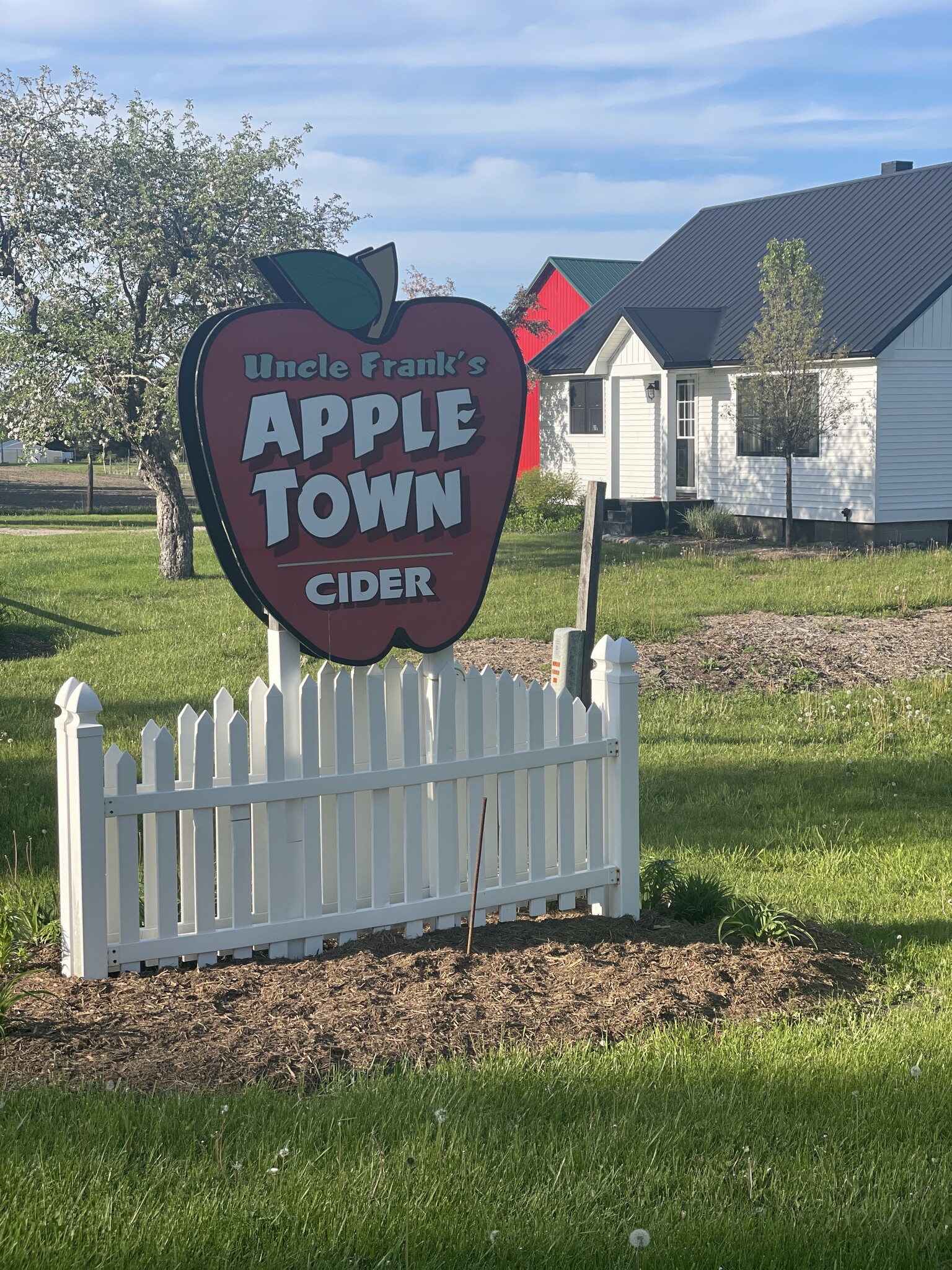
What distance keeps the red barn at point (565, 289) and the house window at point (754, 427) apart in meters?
12.1

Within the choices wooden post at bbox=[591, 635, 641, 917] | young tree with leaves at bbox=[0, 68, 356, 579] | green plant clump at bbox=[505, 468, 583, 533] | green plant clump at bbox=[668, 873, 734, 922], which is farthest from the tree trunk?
green plant clump at bbox=[668, 873, 734, 922]

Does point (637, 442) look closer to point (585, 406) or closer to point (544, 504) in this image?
point (544, 504)

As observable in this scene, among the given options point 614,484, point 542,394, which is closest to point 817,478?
point 614,484

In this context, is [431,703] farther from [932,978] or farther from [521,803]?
[932,978]

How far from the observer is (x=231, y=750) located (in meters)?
4.75

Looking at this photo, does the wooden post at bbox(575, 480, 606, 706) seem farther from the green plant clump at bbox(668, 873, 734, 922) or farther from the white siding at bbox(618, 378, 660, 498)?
the white siding at bbox(618, 378, 660, 498)

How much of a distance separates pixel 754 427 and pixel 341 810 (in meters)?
22.4

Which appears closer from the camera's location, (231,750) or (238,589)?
(231,750)

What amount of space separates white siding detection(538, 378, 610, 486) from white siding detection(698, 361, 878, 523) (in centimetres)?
401

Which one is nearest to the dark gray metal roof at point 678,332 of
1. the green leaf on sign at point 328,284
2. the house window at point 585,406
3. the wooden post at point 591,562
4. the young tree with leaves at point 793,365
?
the young tree with leaves at point 793,365

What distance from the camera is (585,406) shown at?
31.5 meters

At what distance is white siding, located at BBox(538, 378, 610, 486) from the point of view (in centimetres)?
3120

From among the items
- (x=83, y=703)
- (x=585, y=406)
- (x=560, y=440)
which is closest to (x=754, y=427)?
(x=585, y=406)

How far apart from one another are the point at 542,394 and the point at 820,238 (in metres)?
7.80
